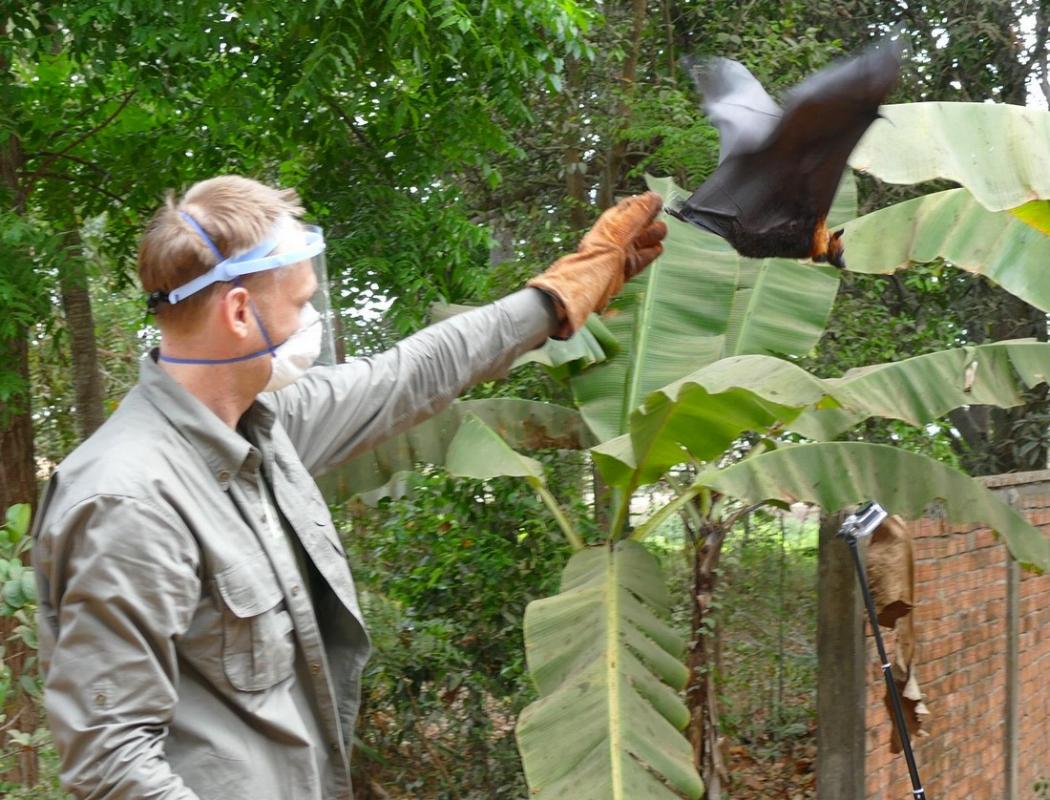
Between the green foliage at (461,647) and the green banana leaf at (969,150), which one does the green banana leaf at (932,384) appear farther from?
the green foliage at (461,647)

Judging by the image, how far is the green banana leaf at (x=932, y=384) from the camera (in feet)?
14.3

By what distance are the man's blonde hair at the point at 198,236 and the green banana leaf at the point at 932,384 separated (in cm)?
269

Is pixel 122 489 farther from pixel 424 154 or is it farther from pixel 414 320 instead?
pixel 424 154

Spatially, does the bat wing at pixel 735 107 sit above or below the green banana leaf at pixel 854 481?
above

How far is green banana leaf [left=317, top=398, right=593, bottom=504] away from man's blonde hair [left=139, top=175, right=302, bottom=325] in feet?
8.46

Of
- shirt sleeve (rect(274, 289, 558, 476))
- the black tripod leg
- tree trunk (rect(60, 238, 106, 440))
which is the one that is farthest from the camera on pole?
tree trunk (rect(60, 238, 106, 440))

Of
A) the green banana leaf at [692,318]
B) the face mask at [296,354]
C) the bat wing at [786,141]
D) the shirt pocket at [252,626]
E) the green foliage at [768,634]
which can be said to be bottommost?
the green foliage at [768,634]

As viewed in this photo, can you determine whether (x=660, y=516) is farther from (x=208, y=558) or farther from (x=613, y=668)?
(x=208, y=558)

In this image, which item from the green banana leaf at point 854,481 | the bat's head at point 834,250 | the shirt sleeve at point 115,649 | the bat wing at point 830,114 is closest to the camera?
the shirt sleeve at point 115,649

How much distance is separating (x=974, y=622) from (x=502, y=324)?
4.47 meters

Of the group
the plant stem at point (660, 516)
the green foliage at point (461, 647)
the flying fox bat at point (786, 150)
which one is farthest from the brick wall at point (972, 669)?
the flying fox bat at point (786, 150)

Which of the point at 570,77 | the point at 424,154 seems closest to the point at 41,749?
the point at 424,154

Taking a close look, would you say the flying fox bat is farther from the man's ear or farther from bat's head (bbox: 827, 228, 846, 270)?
the man's ear

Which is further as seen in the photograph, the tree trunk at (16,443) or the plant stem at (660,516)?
the tree trunk at (16,443)
